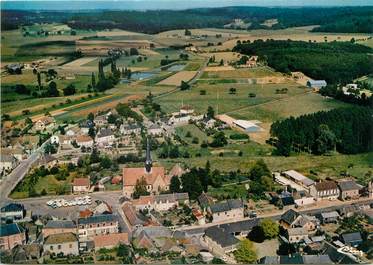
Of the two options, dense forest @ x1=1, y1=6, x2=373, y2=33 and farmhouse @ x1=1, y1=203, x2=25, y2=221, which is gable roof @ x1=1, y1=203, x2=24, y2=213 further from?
dense forest @ x1=1, y1=6, x2=373, y2=33

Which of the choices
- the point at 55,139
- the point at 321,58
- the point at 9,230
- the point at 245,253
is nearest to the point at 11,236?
the point at 9,230

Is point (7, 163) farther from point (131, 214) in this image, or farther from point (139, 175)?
point (131, 214)

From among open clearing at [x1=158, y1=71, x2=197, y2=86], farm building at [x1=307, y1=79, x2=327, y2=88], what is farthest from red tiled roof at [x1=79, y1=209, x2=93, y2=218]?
farm building at [x1=307, y1=79, x2=327, y2=88]

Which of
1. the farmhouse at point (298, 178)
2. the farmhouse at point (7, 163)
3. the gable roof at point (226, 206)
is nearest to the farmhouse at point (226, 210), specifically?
the gable roof at point (226, 206)

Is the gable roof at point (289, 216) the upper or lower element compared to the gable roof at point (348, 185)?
lower

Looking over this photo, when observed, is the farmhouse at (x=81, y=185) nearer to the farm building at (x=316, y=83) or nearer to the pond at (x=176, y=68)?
the pond at (x=176, y=68)
